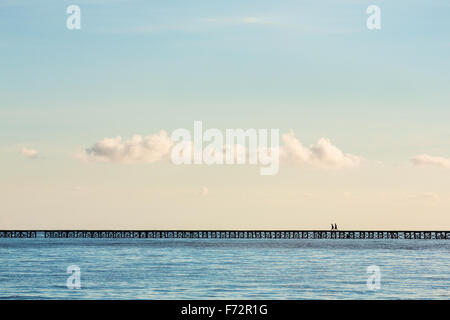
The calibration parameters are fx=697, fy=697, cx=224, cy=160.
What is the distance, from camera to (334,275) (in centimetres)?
5422

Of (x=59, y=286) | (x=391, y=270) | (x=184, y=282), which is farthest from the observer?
(x=391, y=270)

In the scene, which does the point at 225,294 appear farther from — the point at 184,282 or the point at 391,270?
the point at 391,270

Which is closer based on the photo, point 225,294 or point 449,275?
point 225,294

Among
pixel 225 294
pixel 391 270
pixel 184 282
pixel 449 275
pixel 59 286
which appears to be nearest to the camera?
pixel 225 294

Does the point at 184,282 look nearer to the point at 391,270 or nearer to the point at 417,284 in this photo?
the point at 417,284

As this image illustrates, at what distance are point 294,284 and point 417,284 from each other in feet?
26.6
